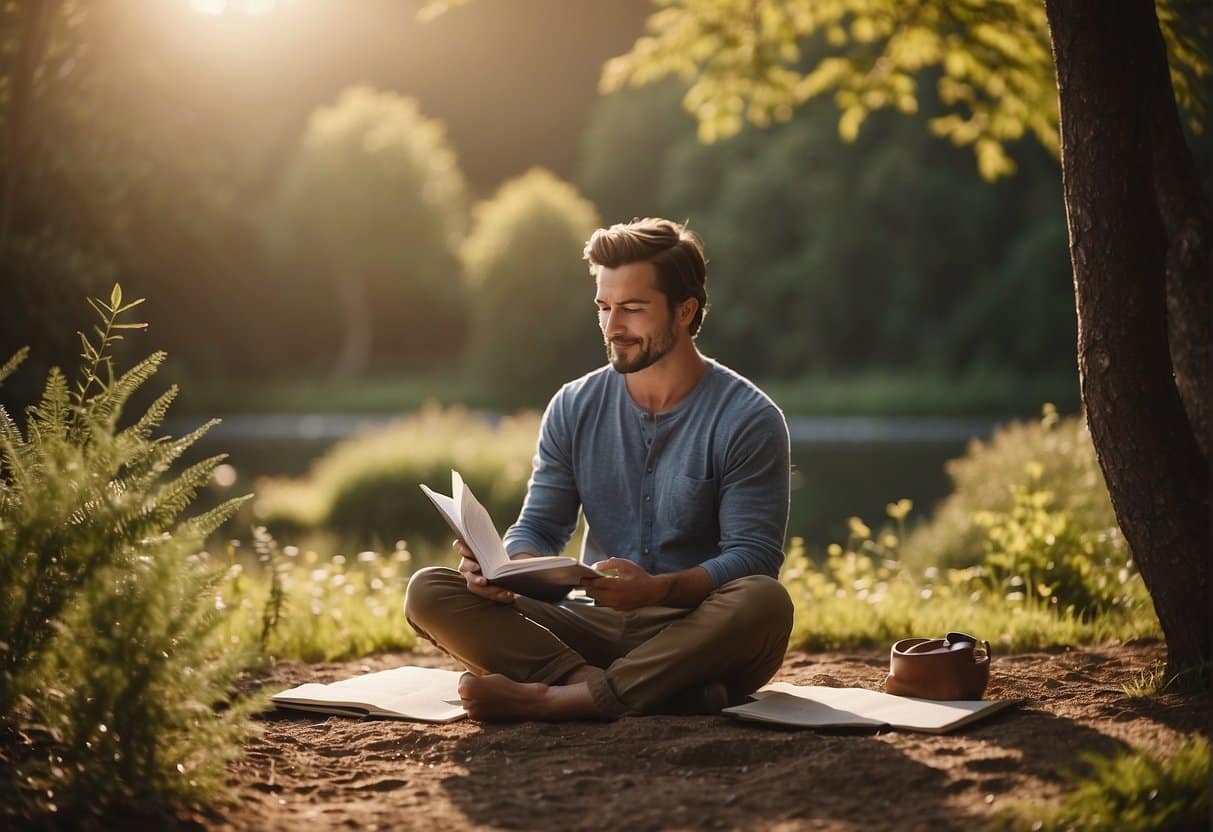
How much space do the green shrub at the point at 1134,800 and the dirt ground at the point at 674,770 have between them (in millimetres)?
129

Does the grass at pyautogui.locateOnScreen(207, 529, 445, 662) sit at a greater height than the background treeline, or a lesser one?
lesser

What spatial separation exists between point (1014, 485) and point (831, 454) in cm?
1340

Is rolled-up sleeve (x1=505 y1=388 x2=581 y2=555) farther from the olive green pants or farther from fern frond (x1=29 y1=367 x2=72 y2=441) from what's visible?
fern frond (x1=29 y1=367 x2=72 y2=441)

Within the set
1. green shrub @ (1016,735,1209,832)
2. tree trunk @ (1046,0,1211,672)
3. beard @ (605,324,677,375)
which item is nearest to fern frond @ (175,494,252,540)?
beard @ (605,324,677,375)

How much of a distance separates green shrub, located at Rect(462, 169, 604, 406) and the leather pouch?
23426mm

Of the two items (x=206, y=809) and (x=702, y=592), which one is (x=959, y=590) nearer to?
(x=702, y=592)

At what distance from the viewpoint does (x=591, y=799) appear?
2936mm

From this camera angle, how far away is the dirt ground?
9.21ft

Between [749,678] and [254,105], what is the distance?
38985 millimetres

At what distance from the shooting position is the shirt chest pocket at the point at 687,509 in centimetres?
388

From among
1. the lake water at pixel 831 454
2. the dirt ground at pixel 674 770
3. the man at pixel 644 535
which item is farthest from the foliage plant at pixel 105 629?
the lake water at pixel 831 454

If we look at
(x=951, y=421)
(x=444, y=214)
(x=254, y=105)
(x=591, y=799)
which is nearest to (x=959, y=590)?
(x=591, y=799)

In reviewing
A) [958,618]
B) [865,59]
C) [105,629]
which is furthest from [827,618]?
[865,59]

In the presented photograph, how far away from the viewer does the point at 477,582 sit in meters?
3.71
